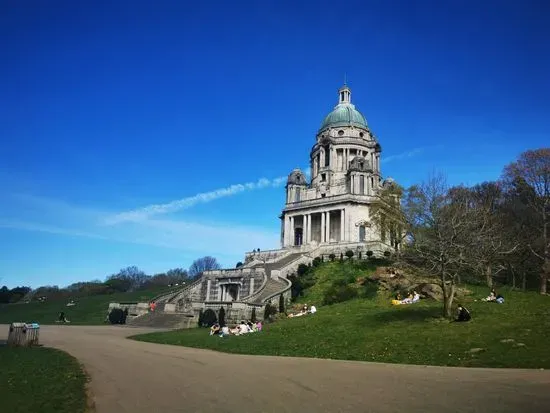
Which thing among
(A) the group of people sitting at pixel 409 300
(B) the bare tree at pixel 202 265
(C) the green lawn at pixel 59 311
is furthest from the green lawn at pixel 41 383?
(B) the bare tree at pixel 202 265

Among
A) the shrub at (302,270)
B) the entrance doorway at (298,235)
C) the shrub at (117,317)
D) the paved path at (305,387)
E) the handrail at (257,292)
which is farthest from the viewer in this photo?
the entrance doorway at (298,235)

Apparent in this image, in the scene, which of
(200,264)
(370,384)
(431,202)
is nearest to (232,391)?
(370,384)

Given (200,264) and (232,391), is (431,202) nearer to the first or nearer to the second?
(232,391)

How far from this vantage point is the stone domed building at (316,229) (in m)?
47.0

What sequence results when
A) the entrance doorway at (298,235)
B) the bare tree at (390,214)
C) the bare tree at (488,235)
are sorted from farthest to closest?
the entrance doorway at (298,235)
the bare tree at (390,214)
the bare tree at (488,235)

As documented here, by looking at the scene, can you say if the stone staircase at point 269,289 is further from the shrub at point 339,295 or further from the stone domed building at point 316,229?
the shrub at point 339,295

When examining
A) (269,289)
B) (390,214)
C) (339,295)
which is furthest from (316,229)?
(339,295)

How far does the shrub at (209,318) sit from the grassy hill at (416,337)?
28.2 ft

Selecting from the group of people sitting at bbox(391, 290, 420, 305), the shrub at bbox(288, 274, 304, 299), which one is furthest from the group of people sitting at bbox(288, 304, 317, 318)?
the shrub at bbox(288, 274, 304, 299)

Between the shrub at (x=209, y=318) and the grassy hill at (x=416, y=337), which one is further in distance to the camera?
the shrub at (x=209, y=318)

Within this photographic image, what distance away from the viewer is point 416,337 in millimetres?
21625

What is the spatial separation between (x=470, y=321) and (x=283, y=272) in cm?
2993

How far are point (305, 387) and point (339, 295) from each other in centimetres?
2950

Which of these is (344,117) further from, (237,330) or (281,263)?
(237,330)
